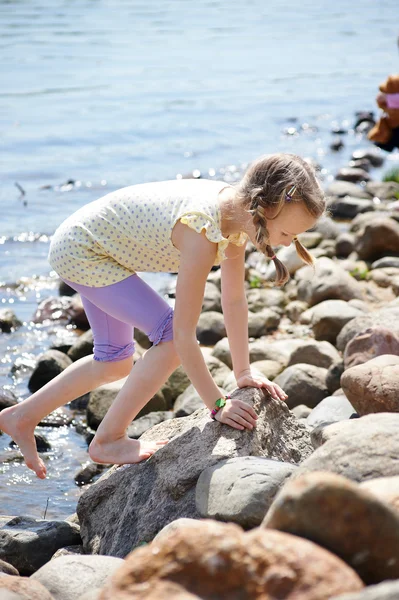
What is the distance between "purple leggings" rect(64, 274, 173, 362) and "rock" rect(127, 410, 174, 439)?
3.52 ft

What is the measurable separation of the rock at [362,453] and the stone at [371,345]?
1.86 m

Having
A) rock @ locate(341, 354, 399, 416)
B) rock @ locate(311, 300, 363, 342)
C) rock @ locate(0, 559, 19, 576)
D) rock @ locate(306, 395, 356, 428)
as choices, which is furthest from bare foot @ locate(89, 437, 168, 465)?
rock @ locate(311, 300, 363, 342)

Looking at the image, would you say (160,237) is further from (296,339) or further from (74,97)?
(74,97)

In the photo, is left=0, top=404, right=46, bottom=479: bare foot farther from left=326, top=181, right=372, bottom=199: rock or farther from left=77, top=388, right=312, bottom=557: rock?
left=326, top=181, right=372, bottom=199: rock

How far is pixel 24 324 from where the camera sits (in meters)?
6.85

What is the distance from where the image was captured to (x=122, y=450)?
3.72 metres

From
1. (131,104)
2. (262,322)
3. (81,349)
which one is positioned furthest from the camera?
(131,104)

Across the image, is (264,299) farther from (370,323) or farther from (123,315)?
(123,315)

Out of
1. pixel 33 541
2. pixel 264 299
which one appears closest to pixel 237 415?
pixel 33 541

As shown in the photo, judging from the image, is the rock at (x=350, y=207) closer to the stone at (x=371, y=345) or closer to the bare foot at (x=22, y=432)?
the stone at (x=371, y=345)

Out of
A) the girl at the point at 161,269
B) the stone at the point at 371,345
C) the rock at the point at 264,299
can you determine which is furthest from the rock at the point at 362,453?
the rock at the point at 264,299

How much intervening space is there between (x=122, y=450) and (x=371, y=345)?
1665mm

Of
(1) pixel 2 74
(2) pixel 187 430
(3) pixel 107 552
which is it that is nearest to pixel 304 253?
(2) pixel 187 430

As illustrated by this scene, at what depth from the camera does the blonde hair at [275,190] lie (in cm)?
343
